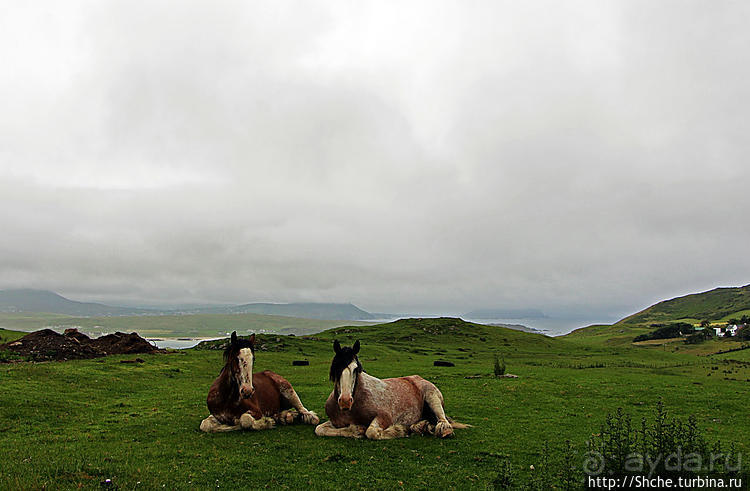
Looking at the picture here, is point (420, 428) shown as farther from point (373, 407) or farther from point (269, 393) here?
point (269, 393)

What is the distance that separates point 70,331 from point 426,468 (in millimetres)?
47132

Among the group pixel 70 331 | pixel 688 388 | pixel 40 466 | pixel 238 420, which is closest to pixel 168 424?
pixel 238 420

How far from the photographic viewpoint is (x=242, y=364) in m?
12.3

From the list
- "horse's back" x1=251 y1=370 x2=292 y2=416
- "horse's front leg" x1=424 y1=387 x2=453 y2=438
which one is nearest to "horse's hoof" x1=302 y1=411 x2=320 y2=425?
"horse's back" x1=251 y1=370 x2=292 y2=416

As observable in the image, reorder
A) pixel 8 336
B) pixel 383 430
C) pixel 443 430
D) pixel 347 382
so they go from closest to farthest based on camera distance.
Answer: pixel 347 382, pixel 383 430, pixel 443 430, pixel 8 336

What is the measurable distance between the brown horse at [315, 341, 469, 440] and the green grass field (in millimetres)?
479

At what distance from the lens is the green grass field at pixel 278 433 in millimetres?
8922

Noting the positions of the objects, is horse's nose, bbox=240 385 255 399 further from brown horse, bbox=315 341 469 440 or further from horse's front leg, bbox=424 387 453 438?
horse's front leg, bbox=424 387 453 438

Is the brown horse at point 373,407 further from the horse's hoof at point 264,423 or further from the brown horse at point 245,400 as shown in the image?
the brown horse at point 245,400

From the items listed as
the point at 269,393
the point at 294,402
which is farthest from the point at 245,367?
the point at 294,402

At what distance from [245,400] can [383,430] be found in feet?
15.0

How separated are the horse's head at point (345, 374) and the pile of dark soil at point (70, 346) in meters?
33.0

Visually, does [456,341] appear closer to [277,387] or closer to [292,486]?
[277,387]

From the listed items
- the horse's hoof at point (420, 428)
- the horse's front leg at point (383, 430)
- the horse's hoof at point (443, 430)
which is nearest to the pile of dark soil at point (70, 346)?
the horse's front leg at point (383, 430)
